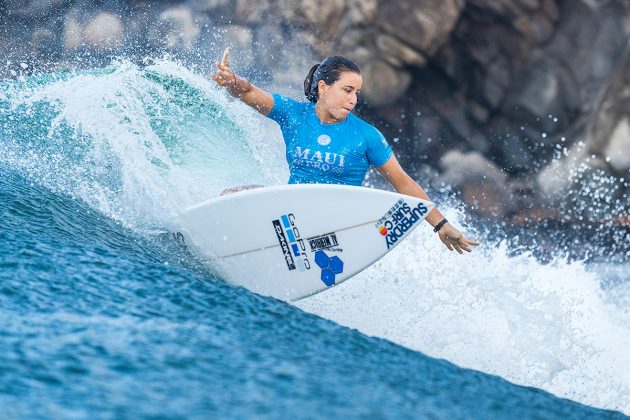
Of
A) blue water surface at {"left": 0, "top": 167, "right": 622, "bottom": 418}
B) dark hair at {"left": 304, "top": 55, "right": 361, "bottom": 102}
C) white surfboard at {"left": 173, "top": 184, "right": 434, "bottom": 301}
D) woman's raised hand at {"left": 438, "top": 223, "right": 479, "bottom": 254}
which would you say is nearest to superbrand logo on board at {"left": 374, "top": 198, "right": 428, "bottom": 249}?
white surfboard at {"left": 173, "top": 184, "right": 434, "bottom": 301}

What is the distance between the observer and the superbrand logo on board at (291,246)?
3.58 meters

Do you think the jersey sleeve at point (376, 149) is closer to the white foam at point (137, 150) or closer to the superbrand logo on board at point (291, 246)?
the superbrand logo on board at point (291, 246)

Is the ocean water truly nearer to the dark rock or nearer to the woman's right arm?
the woman's right arm

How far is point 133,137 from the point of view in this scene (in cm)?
433

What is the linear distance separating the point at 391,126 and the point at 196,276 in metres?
7.15

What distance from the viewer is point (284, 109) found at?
3.85m

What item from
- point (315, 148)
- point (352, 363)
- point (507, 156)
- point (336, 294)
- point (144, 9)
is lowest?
point (352, 363)

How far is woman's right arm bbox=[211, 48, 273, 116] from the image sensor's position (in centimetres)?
386

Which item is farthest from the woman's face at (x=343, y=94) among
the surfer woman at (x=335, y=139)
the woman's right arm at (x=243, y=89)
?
the woman's right arm at (x=243, y=89)

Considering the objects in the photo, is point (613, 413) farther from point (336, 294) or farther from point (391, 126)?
point (391, 126)

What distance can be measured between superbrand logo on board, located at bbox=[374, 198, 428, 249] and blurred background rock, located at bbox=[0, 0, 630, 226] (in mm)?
6471

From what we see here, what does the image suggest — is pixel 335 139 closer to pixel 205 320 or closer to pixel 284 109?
pixel 284 109

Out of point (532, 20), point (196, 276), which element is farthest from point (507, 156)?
point (196, 276)

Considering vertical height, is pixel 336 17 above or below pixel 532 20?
→ above
